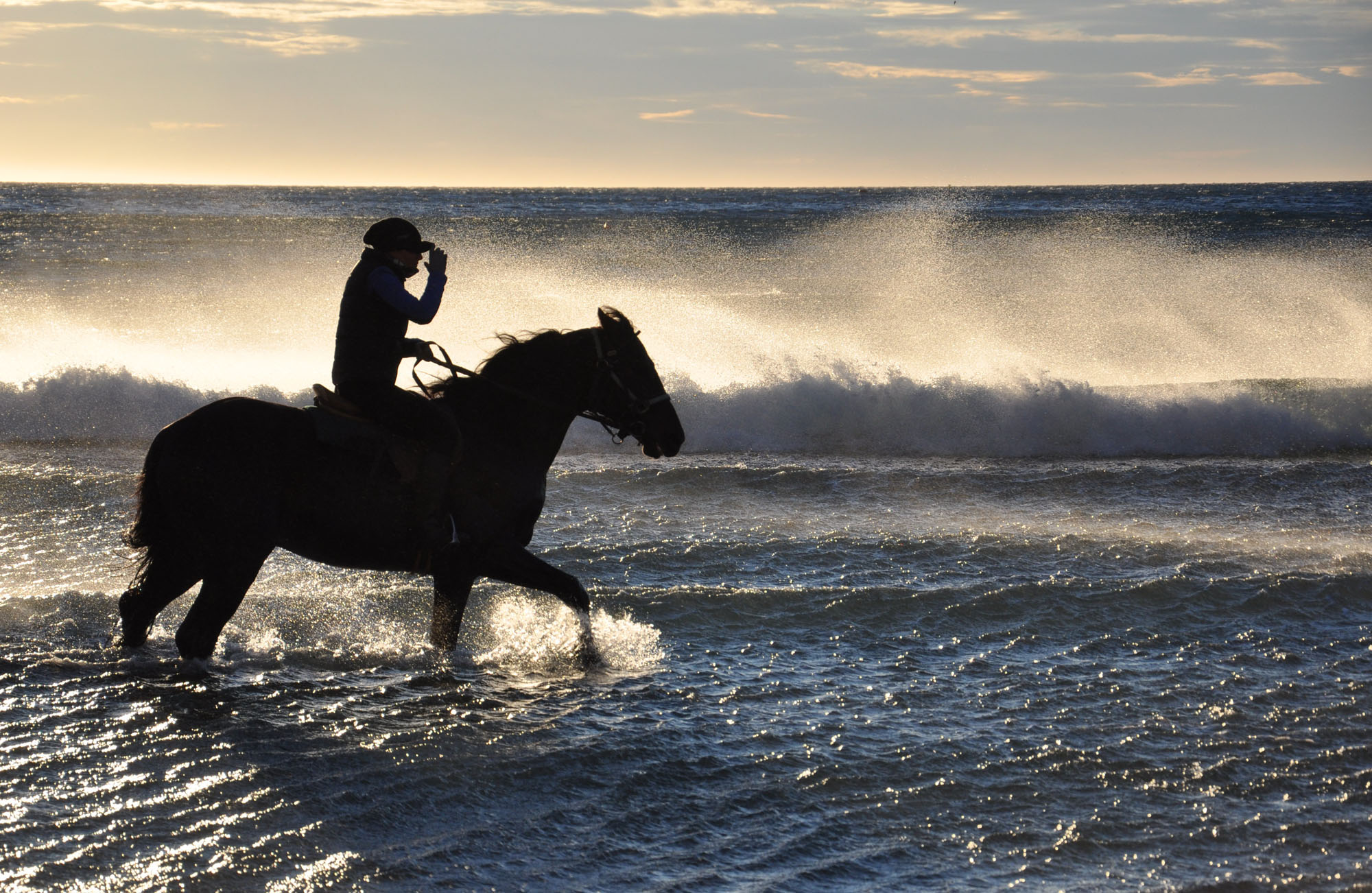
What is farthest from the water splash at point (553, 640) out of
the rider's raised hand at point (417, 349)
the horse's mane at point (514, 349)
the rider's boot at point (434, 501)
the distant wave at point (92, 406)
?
the distant wave at point (92, 406)

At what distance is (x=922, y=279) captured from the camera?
144 ft

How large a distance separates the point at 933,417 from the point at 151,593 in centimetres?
1121

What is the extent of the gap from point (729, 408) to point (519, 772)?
10.8m

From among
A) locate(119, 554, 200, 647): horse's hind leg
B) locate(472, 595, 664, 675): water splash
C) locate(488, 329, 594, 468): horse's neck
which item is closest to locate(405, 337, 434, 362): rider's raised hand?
locate(488, 329, 594, 468): horse's neck

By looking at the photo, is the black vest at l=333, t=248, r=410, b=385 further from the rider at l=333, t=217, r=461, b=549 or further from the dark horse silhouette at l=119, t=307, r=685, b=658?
the dark horse silhouette at l=119, t=307, r=685, b=658

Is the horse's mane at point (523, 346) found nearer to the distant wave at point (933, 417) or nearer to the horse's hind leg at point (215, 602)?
the horse's hind leg at point (215, 602)

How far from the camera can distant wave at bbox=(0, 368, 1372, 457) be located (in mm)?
14953

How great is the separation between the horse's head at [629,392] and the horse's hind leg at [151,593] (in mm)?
2447

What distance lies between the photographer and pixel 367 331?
611 cm

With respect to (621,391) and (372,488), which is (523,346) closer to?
(621,391)

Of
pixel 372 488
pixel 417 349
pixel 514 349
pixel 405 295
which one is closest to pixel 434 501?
pixel 372 488

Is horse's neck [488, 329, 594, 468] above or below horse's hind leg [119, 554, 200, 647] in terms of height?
above

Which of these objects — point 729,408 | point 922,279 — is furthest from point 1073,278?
point 729,408

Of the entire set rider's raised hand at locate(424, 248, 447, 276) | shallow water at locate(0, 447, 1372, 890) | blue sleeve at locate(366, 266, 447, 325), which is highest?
rider's raised hand at locate(424, 248, 447, 276)
